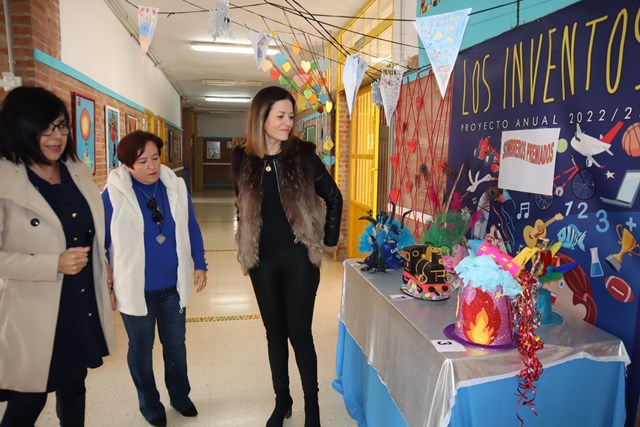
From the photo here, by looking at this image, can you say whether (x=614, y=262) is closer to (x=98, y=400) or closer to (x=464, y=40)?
(x=464, y=40)

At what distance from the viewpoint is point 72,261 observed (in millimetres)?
1416

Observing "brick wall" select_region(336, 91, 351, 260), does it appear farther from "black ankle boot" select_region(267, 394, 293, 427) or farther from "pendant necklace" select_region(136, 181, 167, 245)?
"pendant necklace" select_region(136, 181, 167, 245)

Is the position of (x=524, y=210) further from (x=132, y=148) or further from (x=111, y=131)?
(x=111, y=131)

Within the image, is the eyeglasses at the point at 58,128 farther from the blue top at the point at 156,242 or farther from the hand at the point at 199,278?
the hand at the point at 199,278

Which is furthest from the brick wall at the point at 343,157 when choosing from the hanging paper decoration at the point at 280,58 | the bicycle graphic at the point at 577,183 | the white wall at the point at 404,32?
the bicycle graphic at the point at 577,183

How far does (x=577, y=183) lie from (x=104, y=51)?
450cm

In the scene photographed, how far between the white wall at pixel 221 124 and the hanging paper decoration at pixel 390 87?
1409cm

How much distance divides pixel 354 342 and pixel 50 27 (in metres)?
2.83

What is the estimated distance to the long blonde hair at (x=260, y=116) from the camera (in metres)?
1.76

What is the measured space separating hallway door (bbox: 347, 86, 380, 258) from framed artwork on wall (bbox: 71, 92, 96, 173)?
2.55 metres

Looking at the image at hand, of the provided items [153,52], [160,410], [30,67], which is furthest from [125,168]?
[153,52]

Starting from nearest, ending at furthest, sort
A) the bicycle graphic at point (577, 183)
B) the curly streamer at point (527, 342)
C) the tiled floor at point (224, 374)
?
the curly streamer at point (527, 342) < the bicycle graphic at point (577, 183) < the tiled floor at point (224, 374)

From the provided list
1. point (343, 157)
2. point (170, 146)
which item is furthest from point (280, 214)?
point (170, 146)

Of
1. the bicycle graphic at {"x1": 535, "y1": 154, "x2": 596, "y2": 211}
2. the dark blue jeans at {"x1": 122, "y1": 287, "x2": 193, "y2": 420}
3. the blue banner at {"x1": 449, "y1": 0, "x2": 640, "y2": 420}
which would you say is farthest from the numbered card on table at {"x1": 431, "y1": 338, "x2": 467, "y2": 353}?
the dark blue jeans at {"x1": 122, "y1": 287, "x2": 193, "y2": 420}
